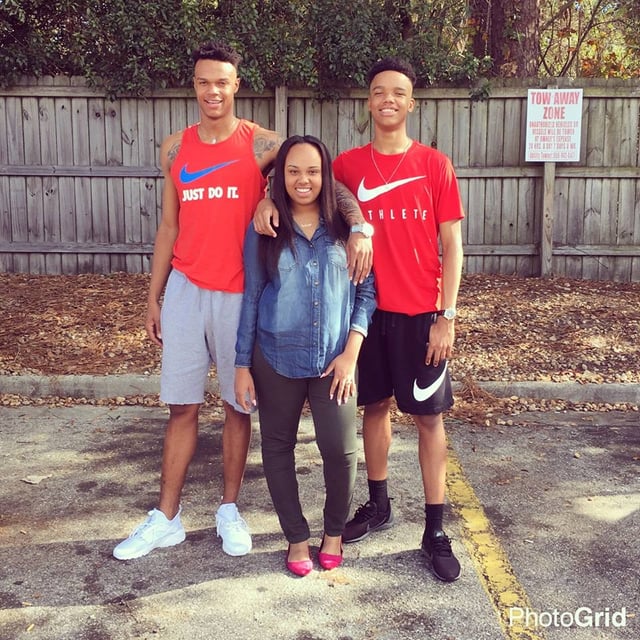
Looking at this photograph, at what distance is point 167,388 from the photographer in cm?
383

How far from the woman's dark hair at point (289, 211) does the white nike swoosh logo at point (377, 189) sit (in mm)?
201

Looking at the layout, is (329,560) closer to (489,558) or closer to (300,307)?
(489,558)

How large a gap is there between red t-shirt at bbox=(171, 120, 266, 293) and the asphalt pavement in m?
1.31

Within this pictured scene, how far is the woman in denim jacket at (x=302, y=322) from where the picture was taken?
136 inches

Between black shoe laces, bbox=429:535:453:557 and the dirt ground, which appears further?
the dirt ground

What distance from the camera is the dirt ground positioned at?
6578mm

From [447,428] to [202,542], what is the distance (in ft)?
7.39

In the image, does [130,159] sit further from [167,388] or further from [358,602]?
[358,602]

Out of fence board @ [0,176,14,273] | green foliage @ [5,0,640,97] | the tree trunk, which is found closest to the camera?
green foliage @ [5,0,640,97]

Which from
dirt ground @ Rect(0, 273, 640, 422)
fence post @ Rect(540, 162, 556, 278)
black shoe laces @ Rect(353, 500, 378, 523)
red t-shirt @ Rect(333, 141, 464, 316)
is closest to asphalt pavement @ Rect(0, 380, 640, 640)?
black shoe laces @ Rect(353, 500, 378, 523)

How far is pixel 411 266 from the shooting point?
3.64 m

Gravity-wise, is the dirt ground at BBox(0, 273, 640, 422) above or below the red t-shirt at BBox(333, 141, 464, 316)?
below

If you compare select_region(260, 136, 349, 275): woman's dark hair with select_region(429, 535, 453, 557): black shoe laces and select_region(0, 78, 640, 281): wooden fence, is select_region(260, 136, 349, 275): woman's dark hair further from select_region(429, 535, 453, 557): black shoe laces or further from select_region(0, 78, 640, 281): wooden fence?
select_region(0, 78, 640, 281): wooden fence

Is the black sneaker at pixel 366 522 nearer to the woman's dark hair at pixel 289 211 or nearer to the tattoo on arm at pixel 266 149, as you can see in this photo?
the woman's dark hair at pixel 289 211
